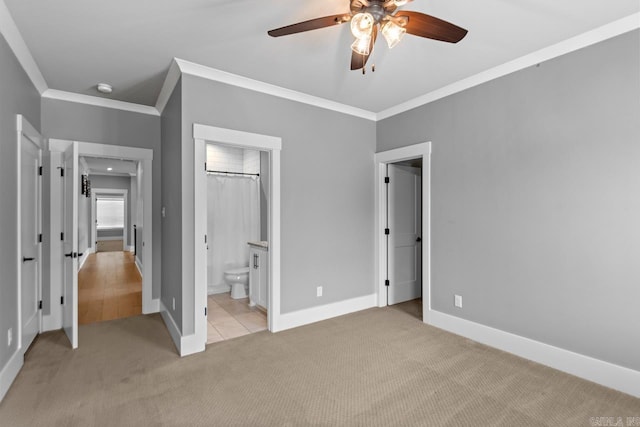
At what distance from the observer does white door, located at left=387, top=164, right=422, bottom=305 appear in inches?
173

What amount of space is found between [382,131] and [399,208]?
1.08 m

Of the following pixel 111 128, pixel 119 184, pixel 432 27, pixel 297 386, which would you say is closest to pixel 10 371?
pixel 297 386

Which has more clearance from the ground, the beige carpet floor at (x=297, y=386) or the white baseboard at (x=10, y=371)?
the white baseboard at (x=10, y=371)

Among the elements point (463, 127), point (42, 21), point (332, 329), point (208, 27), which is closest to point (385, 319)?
point (332, 329)

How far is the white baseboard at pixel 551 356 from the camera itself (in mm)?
2305

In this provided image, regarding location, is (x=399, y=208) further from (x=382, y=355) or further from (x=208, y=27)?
(x=208, y=27)

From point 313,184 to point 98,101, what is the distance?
8.71 ft

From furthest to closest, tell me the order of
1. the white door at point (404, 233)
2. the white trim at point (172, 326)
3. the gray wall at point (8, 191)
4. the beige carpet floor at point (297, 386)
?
1. the white door at point (404, 233)
2. the white trim at point (172, 326)
3. the gray wall at point (8, 191)
4. the beige carpet floor at point (297, 386)

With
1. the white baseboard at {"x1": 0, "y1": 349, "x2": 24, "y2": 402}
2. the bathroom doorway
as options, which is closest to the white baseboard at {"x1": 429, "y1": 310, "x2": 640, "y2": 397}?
the bathroom doorway

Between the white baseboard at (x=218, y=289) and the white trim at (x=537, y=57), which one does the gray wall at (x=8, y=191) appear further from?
the white trim at (x=537, y=57)

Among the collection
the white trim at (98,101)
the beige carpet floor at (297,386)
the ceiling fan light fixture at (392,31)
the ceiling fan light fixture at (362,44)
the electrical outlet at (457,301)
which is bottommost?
the beige carpet floor at (297,386)

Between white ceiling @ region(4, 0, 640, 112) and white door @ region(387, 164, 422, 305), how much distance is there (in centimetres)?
135

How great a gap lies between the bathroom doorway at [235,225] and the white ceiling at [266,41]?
180 centimetres

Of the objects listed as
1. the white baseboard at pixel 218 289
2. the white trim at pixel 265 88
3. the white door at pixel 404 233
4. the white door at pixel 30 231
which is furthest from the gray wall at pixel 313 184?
the white baseboard at pixel 218 289
